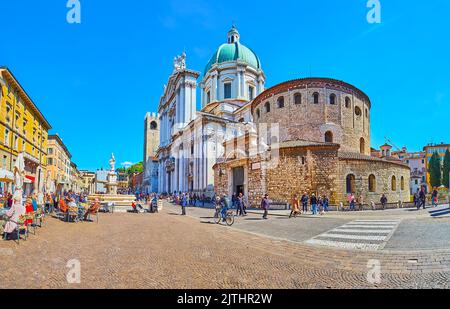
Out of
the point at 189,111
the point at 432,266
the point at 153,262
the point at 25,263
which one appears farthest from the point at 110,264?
the point at 189,111

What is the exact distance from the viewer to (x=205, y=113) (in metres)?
46.0

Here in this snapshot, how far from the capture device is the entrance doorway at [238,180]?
2605 centimetres

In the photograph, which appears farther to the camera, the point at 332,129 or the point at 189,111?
the point at 189,111

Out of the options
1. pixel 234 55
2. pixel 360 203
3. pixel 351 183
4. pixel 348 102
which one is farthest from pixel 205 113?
pixel 360 203

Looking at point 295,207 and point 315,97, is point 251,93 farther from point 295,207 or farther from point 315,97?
point 295,207

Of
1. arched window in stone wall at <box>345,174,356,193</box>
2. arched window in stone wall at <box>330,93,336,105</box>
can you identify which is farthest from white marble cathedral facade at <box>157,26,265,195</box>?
arched window in stone wall at <box>345,174,356,193</box>

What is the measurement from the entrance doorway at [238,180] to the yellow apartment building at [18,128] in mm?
18480

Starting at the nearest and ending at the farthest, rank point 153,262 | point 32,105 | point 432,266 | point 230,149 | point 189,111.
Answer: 1. point 432,266
2. point 153,262
3. point 32,105
4. point 230,149
5. point 189,111

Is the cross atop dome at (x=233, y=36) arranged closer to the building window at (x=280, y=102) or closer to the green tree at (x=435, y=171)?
the building window at (x=280, y=102)

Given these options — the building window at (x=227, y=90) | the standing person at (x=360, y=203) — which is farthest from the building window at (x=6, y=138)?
the building window at (x=227, y=90)

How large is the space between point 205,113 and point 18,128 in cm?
2659

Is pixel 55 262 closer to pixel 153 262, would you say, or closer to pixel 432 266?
pixel 153 262

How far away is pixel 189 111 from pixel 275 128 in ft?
74.2

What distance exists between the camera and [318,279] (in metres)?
5.10
